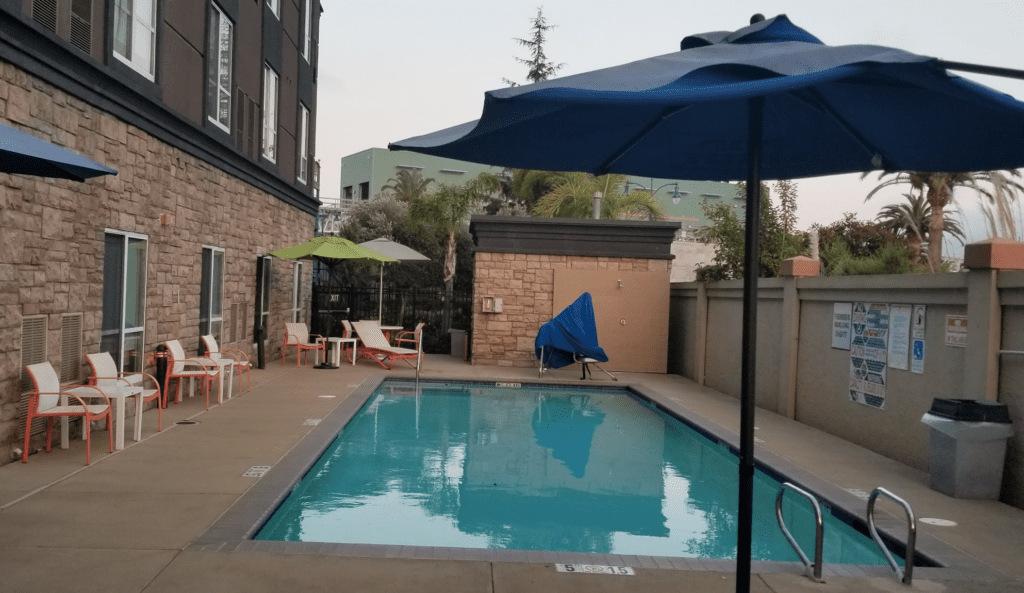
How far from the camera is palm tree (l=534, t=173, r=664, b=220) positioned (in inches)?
917

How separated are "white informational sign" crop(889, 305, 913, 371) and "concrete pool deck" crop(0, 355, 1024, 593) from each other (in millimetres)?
951

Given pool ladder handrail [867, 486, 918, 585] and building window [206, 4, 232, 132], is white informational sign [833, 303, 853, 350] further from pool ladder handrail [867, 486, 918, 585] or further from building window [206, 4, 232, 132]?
building window [206, 4, 232, 132]

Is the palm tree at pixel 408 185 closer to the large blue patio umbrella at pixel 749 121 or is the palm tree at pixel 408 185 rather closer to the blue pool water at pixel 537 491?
the blue pool water at pixel 537 491

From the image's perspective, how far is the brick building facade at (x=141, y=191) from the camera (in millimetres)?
6207

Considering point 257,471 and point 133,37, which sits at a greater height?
point 133,37

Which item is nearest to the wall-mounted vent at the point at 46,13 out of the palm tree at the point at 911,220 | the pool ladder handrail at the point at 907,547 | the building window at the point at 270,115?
the pool ladder handrail at the point at 907,547

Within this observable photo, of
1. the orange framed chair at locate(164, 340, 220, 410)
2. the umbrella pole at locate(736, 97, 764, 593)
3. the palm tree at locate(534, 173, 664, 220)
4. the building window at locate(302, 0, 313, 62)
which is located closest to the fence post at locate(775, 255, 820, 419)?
the orange framed chair at locate(164, 340, 220, 410)

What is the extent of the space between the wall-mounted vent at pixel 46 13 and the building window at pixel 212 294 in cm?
475

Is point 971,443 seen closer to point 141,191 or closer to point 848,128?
point 848,128

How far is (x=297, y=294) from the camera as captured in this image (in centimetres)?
1709

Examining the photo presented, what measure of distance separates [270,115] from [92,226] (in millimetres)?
7507

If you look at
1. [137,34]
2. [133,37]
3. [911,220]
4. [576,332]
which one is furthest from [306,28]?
[911,220]

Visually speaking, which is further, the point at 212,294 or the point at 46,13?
the point at 212,294

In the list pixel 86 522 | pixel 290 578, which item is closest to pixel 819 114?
pixel 290 578
